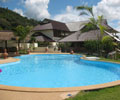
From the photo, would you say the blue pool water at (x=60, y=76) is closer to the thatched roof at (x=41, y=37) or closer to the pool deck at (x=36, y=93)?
the pool deck at (x=36, y=93)

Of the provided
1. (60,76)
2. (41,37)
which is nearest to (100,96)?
(60,76)

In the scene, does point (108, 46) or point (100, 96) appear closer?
point (100, 96)

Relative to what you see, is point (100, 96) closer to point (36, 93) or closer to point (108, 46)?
point (36, 93)

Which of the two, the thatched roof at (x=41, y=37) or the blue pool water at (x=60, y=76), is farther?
the thatched roof at (x=41, y=37)

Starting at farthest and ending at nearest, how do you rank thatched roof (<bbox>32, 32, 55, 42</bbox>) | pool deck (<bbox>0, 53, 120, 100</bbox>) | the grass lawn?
1. thatched roof (<bbox>32, 32, 55, 42</bbox>)
2. pool deck (<bbox>0, 53, 120, 100</bbox>)
3. the grass lawn

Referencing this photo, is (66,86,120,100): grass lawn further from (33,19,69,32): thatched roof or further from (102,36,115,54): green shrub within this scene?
(33,19,69,32): thatched roof

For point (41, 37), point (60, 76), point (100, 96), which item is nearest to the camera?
point (100, 96)

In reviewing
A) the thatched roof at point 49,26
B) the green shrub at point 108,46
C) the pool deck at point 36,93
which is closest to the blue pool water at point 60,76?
the pool deck at point 36,93

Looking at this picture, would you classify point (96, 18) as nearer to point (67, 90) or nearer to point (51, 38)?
point (67, 90)

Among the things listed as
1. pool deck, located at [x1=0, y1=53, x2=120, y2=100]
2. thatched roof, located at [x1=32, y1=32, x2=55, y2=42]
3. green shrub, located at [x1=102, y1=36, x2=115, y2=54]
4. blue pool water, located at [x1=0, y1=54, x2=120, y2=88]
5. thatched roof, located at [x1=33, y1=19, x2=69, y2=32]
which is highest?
thatched roof, located at [x1=33, y1=19, x2=69, y2=32]

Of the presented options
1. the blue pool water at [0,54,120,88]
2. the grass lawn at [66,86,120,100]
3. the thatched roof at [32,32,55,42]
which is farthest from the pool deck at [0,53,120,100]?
the thatched roof at [32,32,55,42]

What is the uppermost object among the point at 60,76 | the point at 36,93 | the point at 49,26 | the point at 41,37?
the point at 49,26

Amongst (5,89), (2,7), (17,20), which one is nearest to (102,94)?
(5,89)

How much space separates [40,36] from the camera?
31438 millimetres
